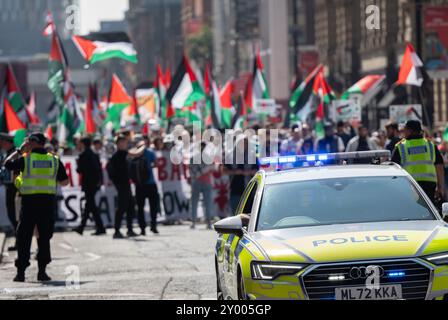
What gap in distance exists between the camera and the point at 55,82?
31.5 metres

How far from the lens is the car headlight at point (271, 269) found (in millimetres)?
9289

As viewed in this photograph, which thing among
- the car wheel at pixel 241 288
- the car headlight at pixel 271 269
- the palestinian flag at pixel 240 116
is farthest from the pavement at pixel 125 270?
the palestinian flag at pixel 240 116

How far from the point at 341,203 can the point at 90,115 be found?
28.3m

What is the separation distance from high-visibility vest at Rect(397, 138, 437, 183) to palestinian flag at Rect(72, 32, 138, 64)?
53.1 ft

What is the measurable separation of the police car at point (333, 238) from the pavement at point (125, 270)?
2606 mm

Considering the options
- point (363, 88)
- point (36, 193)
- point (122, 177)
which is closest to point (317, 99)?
point (363, 88)

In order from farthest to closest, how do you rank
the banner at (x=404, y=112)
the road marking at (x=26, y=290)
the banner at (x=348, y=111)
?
the banner at (x=348, y=111) → the banner at (x=404, y=112) → the road marking at (x=26, y=290)

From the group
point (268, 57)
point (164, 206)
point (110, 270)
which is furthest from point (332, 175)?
point (268, 57)

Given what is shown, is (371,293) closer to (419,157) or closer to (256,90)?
(419,157)

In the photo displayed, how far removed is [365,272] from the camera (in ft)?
30.1

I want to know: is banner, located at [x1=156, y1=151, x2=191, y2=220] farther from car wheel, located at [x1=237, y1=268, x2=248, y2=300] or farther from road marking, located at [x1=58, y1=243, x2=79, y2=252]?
car wheel, located at [x1=237, y1=268, x2=248, y2=300]

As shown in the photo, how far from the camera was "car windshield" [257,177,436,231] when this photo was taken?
10.3 metres

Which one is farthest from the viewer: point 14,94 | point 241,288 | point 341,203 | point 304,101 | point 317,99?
point 317,99

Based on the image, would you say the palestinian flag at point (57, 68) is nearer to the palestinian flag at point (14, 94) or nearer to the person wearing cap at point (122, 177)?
the palestinian flag at point (14, 94)
